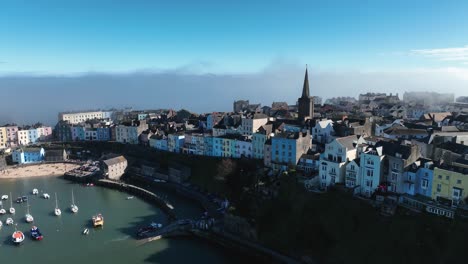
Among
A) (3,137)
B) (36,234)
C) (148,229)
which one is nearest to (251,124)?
(148,229)

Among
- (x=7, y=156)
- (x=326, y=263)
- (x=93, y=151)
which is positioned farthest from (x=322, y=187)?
(x=7, y=156)

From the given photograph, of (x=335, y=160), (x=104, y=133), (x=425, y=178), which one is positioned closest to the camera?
(x=425, y=178)

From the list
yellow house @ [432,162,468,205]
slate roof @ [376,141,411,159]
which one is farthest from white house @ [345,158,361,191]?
yellow house @ [432,162,468,205]

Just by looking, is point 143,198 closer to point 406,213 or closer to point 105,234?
point 105,234

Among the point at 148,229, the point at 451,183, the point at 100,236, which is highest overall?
the point at 451,183

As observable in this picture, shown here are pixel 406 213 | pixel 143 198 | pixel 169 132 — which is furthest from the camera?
pixel 169 132

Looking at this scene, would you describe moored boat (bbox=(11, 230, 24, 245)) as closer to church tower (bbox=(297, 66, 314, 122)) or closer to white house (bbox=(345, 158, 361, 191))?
white house (bbox=(345, 158, 361, 191))

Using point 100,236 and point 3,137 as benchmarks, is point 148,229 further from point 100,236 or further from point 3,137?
point 3,137
